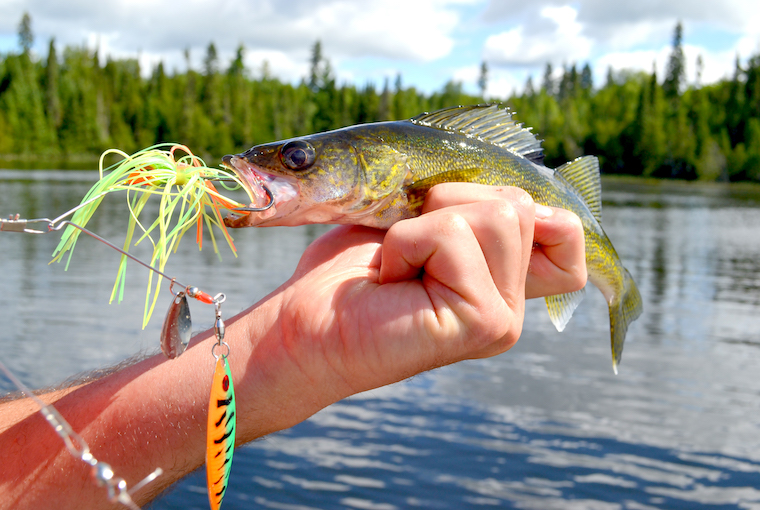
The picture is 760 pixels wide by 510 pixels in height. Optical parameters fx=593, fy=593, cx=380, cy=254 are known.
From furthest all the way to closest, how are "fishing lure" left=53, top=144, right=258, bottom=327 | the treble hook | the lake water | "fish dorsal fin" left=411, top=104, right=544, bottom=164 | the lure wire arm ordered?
1. the lake water
2. "fish dorsal fin" left=411, top=104, right=544, bottom=164
3. the treble hook
4. "fishing lure" left=53, top=144, right=258, bottom=327
5. the lure wire arm

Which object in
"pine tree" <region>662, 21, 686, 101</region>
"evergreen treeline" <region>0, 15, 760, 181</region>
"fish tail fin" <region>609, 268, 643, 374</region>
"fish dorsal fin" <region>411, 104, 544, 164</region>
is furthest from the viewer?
"pine tree" <region>662, 21, 686, 101</region>

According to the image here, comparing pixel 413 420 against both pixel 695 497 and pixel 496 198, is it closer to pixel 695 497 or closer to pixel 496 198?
pixel 695 497

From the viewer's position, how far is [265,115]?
130500mm

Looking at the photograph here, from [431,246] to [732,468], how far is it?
28.2ft

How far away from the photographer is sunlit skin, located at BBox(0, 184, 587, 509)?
1971 millimetres

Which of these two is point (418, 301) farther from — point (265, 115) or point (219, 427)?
point (265, 115)

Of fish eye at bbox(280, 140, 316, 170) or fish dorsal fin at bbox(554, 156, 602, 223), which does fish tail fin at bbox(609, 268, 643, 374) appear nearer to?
fish dorsal fin at bbox(554, 156, 602, 223)

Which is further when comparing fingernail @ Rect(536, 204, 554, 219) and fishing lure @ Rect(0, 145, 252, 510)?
fingernail @ Rect(536, 204, 554, 219)

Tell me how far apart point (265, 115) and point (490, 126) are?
133 metres

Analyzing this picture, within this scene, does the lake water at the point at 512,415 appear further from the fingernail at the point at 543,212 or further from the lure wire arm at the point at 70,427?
the fingernail at the point at 543,212

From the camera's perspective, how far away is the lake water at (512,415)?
7.46 m

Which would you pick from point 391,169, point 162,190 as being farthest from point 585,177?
point 162,190

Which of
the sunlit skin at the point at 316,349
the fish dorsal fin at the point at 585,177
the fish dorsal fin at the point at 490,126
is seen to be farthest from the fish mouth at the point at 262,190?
the fish dorsal fin at the point at 585,177

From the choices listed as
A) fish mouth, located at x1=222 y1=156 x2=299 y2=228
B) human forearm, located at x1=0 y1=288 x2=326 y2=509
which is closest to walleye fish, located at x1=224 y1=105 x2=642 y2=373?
fish mouth, located at x1=222 y1=156 x2=299 y2=228
